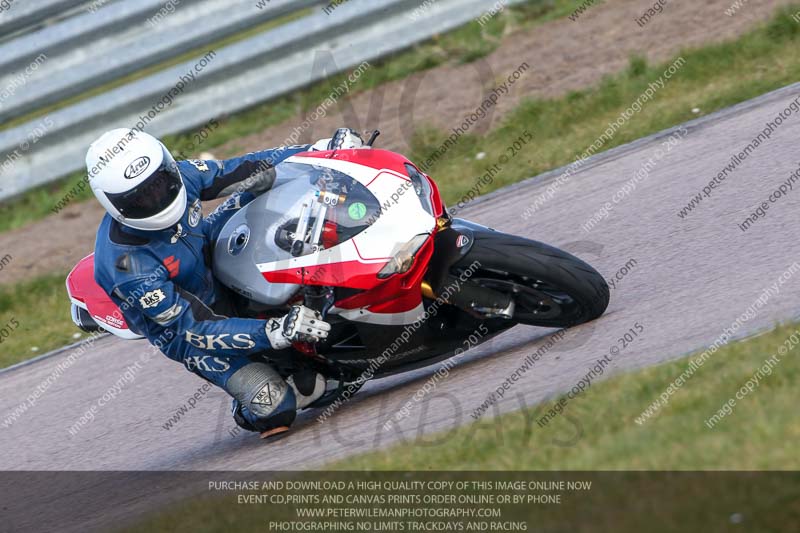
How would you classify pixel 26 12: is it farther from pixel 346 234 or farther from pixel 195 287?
pixel 346 234

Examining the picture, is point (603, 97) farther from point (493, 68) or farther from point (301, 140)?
point (301, 140)

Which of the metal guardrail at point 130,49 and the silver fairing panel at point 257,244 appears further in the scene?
the metal guardrail at point 130,49

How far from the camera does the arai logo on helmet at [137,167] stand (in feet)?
17.3

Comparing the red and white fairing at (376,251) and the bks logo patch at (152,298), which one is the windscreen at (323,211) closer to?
the red and white fairing at (376,251)

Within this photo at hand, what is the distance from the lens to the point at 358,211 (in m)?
5.17

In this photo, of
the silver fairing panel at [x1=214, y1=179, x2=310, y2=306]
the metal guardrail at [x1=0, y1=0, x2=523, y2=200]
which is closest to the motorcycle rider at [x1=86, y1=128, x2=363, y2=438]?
the silver fairing panel at [x1=214, y1=179, x2=310, y2=306]

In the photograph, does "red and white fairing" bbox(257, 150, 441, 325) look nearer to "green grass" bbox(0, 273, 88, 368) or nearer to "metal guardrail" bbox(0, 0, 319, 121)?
"green grass" bbox(0, 273, 88, 368)

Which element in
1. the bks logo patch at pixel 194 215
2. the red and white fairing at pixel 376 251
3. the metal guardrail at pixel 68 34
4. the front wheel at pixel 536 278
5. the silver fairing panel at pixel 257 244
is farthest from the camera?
the metal guardrail at pixel 68 34

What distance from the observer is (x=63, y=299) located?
32.2ft

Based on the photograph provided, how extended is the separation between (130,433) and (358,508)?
2.98 metres

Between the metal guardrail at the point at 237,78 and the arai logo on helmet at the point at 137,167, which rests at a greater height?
the arai logo on helmet at the point at 137,167

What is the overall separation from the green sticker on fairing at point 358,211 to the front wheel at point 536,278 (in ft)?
1.75

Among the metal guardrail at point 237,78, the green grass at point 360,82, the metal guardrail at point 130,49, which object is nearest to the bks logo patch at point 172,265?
the metal guardrail at point 237,78

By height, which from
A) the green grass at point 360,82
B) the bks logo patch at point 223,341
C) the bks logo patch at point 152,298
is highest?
the bks logo patch at point 152,298
